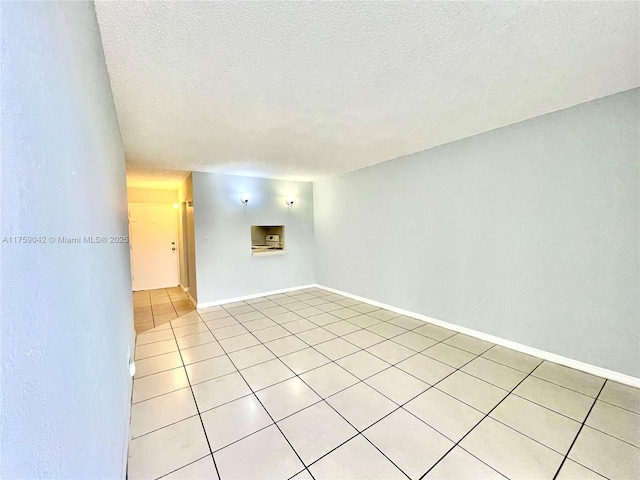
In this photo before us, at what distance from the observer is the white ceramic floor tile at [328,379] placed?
218 cm

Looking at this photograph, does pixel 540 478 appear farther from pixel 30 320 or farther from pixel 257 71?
pixel 257 71

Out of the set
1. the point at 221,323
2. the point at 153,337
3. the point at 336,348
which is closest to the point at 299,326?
the point at 336,348

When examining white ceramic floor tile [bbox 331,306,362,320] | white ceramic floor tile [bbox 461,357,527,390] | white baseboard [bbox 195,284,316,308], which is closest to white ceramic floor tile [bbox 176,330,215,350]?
white baseboard [bbox 195,284,316,308]

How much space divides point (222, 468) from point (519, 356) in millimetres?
2869

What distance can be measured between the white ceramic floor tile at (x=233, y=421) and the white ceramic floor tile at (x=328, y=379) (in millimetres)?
479

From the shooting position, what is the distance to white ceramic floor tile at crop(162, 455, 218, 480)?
4.69ft

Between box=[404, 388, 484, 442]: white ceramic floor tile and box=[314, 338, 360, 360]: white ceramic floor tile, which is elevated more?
box=[314, 338, 360, 360]: white ceramic floor tile

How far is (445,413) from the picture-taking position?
1.88 metres

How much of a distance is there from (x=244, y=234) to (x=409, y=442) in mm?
4126

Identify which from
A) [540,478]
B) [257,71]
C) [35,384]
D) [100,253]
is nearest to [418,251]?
[540,478]

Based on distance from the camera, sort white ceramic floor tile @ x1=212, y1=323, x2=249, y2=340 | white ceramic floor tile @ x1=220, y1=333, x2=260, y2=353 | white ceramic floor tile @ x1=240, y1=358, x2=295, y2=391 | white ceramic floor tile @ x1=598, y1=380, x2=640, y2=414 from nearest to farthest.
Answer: white ceramic floor tile @ x1=598, y1=380, x2=640, y2=414 → white ceramic floor tile @ x1=240, y1=358, x2=295, y2=391 → white ceramic floor tile @ x1=220, y1=333, x2=260, y2=353 → white ceramic floor tile @ x1=212, y1=323, x2=249, y2=340

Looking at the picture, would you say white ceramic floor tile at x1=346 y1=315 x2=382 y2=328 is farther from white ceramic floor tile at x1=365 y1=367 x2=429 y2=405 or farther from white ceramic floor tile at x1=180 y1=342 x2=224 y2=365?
white ceramic floor tile at x1=180 y1=342 x2=224 y2=365

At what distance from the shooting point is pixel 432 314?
3.57 meters

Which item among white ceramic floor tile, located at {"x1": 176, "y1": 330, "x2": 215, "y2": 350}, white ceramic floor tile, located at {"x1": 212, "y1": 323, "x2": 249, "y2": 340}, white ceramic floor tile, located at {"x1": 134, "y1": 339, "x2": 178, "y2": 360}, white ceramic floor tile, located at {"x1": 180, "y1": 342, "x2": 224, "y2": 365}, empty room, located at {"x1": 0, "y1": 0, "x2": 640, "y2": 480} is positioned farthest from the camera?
white ceramic floor tile, located at {"x1": 212, "y1": 323, "x2": 249, "y2": 340}
